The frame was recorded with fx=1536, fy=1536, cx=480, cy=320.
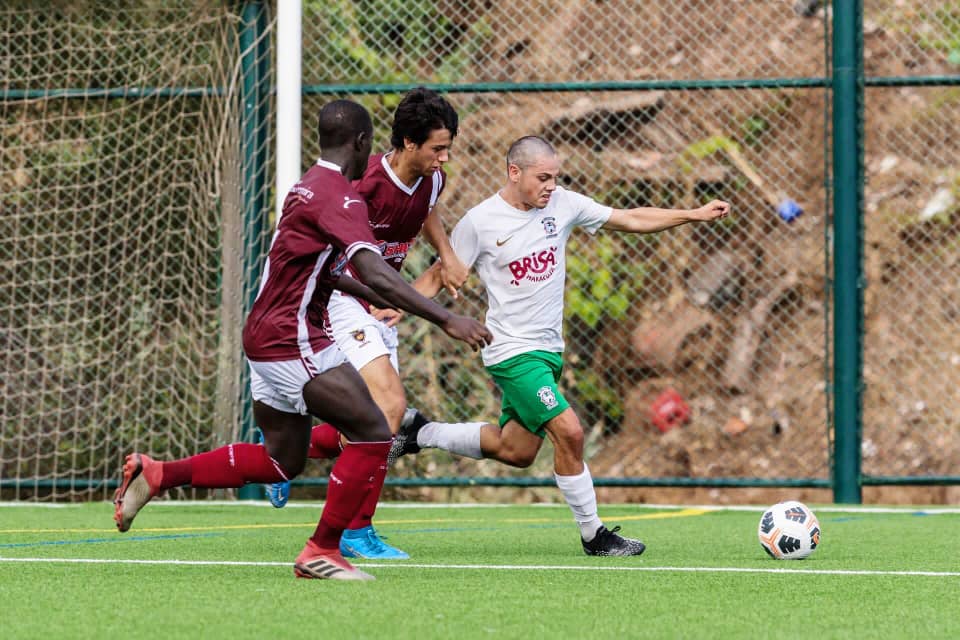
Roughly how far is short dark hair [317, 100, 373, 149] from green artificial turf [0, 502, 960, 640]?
148 centimetres

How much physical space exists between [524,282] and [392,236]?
2.06ft

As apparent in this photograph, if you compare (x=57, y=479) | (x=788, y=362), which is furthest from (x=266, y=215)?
(x=788, y=362)

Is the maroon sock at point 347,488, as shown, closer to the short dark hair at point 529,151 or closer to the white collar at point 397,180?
the white collar at point 397,180

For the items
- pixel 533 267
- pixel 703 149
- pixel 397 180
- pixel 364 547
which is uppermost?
pixel 703 149

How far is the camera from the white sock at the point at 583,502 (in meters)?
6.28

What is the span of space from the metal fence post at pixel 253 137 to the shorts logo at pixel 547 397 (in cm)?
385

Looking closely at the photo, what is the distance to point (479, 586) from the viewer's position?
15.8 ft

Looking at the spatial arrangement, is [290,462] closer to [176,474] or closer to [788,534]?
[176,474]

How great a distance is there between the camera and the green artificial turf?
12.8ft

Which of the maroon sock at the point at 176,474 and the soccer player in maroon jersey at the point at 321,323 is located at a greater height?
the soccer player in maroon jersey at the point at 321,323

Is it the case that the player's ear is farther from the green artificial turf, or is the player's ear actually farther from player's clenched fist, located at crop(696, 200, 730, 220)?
player's clenched fist, located at crop(696, 200, 730, 220)

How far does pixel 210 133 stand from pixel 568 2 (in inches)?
194

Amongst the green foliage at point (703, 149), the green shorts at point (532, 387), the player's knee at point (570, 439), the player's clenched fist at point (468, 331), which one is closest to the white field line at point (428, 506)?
the green shorts at point (532, 387)

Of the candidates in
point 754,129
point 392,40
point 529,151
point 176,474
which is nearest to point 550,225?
point 529,151
